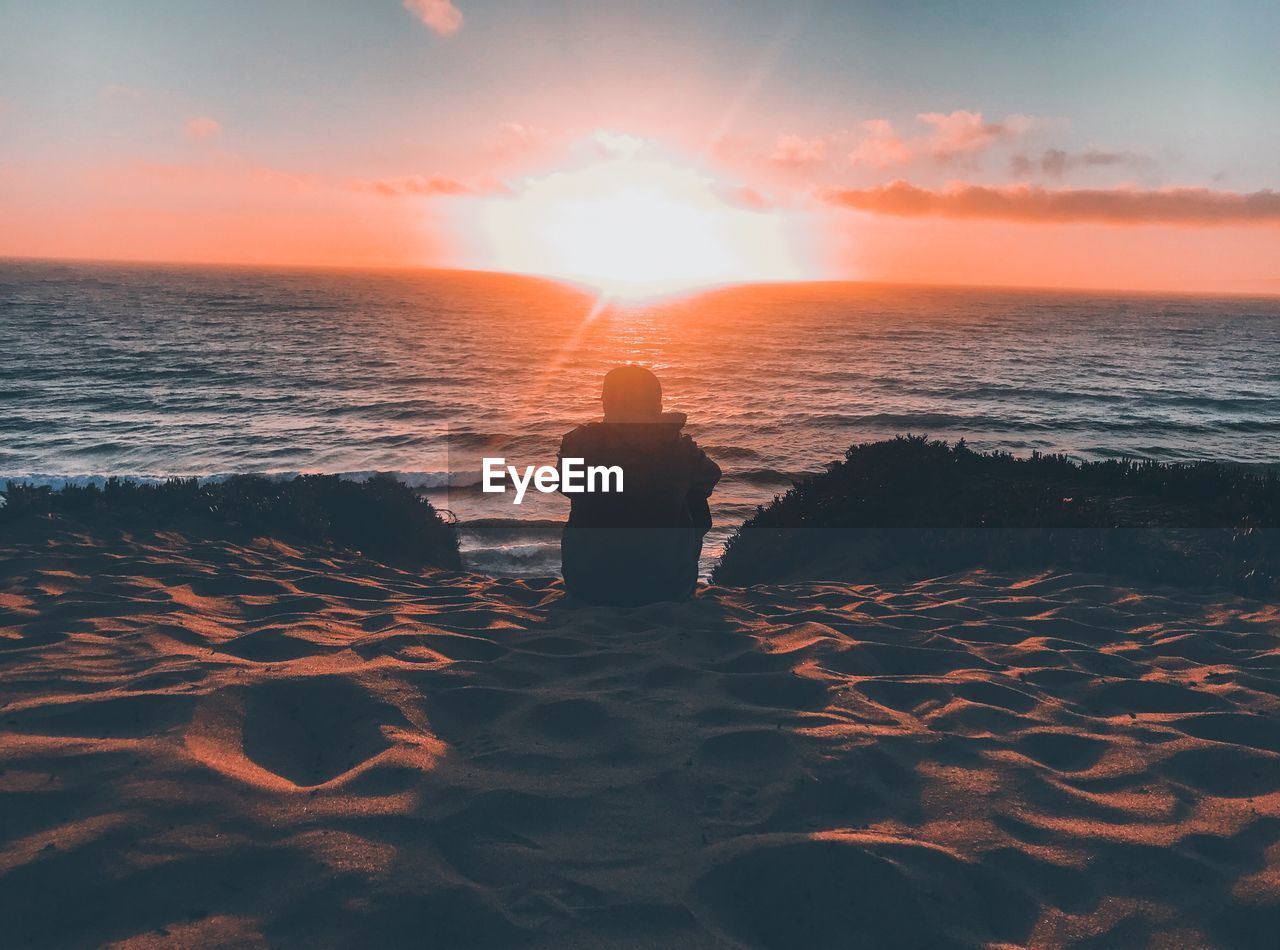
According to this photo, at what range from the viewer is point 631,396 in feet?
20.7

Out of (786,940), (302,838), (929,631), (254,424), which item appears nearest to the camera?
(786,940)

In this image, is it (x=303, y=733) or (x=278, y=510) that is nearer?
(x=303, y=733)

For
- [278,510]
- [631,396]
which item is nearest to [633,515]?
[631,396]

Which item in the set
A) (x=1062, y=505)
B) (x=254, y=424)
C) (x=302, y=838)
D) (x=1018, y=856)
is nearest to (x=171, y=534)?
(x=302, y=838)

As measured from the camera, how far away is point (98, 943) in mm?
2266

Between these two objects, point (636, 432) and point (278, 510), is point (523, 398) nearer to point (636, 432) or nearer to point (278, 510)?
point (278, 510)

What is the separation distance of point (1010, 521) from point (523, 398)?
28426 millimetres

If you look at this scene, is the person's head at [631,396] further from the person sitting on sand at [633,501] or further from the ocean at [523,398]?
the ocean at [523,398]

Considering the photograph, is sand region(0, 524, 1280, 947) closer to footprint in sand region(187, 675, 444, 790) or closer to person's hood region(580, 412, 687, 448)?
footprint in sand region(187, 675, 444, 790)

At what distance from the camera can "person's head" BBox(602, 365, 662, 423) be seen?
6270mm

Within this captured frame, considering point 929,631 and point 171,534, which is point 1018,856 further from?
point 171,534

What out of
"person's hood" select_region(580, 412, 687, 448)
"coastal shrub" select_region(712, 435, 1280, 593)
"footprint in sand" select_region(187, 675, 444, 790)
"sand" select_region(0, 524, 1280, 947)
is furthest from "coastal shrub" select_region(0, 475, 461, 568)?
"footprint in sand" select_region(187, 675, 444, 790)

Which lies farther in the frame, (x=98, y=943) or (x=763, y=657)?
(x=763, y=657)

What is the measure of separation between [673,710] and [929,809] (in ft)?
4.67
